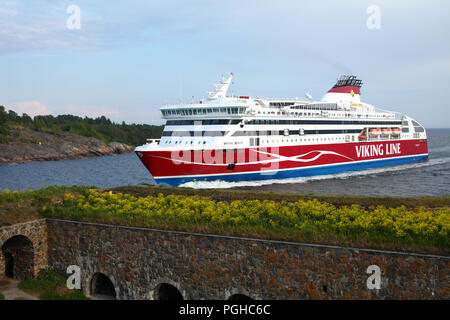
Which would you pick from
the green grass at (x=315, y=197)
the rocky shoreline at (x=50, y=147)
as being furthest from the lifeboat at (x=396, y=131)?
the rocky shoreline at (x=50, y=147)

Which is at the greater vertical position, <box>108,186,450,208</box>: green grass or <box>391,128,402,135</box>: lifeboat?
<box>391,128,402,135</box>: lifeboat

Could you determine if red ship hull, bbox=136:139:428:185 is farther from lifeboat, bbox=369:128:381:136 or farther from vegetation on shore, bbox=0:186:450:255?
vegetation on shore, bbox=0:186:450:255

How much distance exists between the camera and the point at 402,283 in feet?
38.1

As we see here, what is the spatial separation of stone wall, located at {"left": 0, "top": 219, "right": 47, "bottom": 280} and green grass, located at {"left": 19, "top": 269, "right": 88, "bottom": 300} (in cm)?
49

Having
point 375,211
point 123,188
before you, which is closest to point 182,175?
point 123,188

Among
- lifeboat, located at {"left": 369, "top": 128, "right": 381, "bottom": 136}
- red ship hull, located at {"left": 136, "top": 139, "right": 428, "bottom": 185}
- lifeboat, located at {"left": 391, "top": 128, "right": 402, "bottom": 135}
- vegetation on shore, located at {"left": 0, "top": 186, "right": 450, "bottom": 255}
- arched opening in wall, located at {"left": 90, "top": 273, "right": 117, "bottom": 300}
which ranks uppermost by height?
lifeboat, located at {"left": 391, "top": 128, "right": 402, "bottom": 135}

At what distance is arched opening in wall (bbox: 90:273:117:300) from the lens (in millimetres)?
16797

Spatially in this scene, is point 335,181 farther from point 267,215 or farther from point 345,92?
point 267,215

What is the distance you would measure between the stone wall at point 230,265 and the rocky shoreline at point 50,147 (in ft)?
239

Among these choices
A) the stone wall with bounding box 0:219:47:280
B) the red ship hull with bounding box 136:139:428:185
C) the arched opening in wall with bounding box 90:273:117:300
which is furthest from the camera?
the red ship hull with bounding box 136:139:428:185

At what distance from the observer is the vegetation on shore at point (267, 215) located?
1284 centimetres

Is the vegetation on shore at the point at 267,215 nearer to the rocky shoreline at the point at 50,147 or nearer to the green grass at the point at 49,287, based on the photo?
the green grass at the point at 49,287

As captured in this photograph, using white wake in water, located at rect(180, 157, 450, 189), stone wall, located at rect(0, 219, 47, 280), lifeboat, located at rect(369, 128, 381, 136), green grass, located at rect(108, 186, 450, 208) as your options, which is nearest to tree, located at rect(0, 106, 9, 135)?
white wake in water, located at rect(180, 157, 450, 189)

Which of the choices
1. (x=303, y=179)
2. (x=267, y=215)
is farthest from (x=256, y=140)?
(x=267, y=215)
